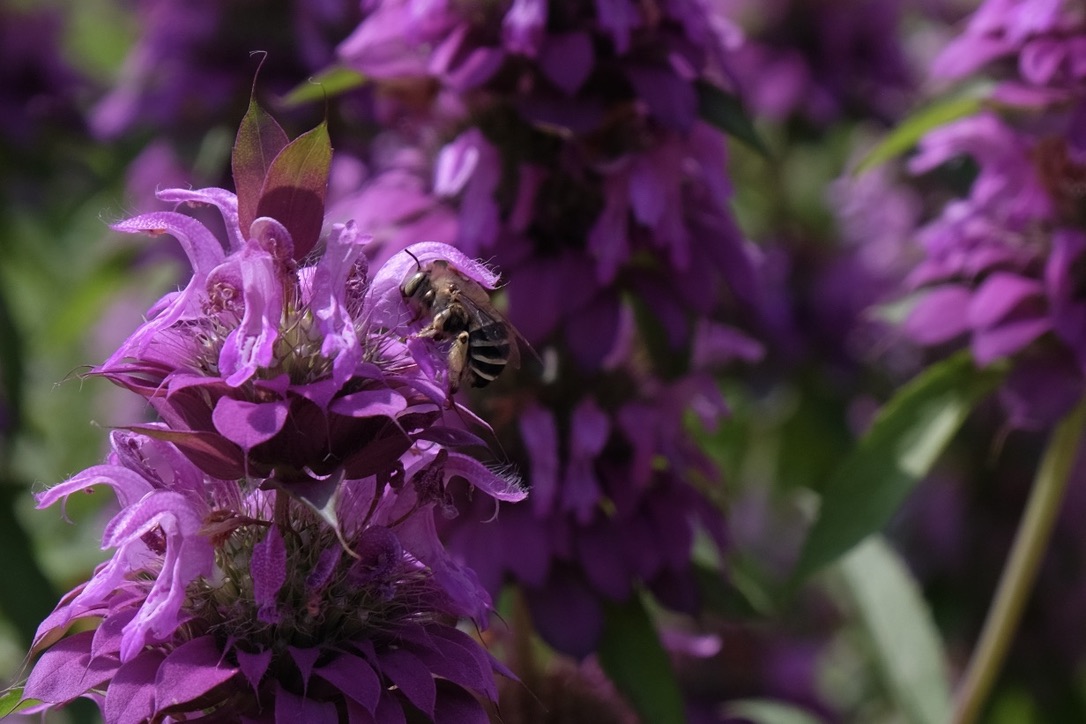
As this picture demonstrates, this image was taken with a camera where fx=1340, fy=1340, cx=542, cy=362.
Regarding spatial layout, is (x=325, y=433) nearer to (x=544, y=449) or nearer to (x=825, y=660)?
(x=544, y=449)

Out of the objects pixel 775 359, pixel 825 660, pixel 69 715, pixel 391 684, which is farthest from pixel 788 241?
pixel 391 684

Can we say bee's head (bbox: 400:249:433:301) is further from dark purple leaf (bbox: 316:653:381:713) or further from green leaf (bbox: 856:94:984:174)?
green leaf (bbox: 856:94:984:174)

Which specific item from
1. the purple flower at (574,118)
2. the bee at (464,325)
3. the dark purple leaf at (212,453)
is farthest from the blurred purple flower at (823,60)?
the dark purple leaf at (212,453)

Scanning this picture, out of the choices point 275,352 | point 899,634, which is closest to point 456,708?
point 275,352

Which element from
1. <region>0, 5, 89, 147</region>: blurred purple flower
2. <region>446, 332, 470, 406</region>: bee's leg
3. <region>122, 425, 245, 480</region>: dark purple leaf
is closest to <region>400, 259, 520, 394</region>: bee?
<region>446, 332, 470, 406</region>: bee's leg

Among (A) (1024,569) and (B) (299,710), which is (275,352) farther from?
(A) (1024,569)

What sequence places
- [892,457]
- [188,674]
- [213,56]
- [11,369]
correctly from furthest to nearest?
1. [213,56]
2. [11,369]
3. [892,457]
4. [188,674]
